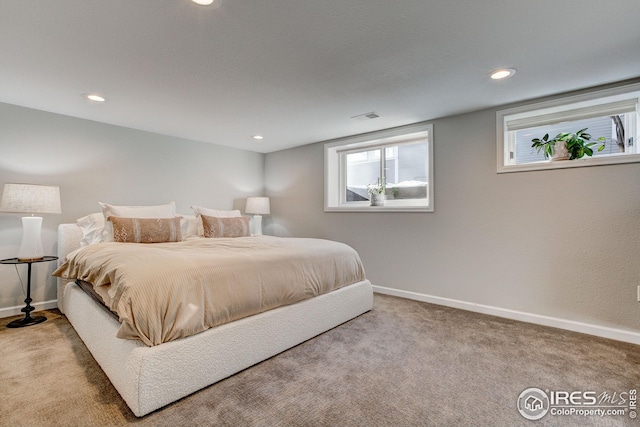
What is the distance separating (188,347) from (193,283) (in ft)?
1.13

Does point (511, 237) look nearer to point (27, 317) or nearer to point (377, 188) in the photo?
point (377, 188)

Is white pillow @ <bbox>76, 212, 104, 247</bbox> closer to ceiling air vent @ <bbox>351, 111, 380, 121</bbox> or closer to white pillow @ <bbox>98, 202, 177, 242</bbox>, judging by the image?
white pillow @ <bbox>98, 202, 177, 242</bbox>

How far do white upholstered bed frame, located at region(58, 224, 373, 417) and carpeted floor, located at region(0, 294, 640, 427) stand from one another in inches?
2.9

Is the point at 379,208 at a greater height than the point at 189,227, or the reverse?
the point at 379,208

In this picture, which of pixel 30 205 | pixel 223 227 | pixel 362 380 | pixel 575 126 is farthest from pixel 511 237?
pixel 30 205

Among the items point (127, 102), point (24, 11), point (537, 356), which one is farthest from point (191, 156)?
point (537, 356)

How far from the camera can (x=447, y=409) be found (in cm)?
153

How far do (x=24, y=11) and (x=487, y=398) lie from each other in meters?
3.30

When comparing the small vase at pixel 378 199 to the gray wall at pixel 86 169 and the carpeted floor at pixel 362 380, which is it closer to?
the carpeted floor at pixel 362 380

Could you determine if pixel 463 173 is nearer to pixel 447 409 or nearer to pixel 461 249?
pixel 461 249

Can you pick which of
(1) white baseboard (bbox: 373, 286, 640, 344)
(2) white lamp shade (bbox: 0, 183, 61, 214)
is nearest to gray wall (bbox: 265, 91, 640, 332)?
(1) white baseboard (bbox: 373, 286, 640, 344)

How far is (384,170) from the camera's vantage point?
402 centimetres

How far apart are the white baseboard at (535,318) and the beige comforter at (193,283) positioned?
1.41 metres

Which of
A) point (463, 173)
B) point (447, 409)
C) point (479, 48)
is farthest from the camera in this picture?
point (463, 173)
